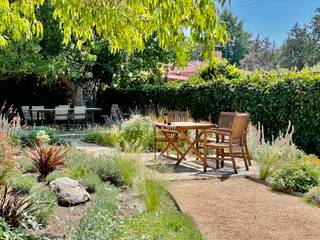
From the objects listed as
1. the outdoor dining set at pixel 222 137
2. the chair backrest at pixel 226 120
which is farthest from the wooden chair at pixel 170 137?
the chair backrest at pixel 226 120

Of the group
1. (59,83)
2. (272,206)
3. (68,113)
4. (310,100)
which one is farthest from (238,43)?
(272,206)

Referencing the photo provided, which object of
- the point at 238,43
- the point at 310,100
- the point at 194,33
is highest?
the point at 238,43

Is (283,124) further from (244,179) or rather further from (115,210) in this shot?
(115,210)

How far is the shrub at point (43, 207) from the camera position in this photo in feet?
13.0

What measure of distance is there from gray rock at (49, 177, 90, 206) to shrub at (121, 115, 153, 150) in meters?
5.07

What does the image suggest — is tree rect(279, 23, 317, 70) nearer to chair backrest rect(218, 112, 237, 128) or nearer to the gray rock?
chair backrest rect(218, 112, 237, 128)

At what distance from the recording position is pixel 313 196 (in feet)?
17.6

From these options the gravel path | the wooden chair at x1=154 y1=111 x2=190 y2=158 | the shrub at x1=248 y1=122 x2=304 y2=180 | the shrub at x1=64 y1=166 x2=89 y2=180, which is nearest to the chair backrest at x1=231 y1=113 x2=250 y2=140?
the shrub at x1=248 y1=122 x2=304 y2=180

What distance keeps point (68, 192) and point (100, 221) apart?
1.27 meters

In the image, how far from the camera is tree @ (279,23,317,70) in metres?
37.9

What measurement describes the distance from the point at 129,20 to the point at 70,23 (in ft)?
1.79

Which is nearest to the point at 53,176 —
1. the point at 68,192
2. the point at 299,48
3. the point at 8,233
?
the point at 68,192

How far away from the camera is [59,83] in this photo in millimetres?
18719

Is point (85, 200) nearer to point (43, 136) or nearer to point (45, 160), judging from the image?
point (45, 160)
